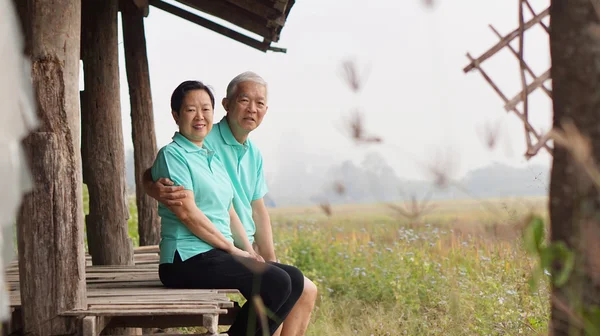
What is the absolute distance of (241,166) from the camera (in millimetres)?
4875

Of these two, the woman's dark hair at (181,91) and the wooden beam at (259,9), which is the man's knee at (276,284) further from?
the wooden beam at (259,9)

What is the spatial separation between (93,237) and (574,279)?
182 inches

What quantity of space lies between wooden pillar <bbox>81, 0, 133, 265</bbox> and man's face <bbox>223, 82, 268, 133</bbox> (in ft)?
5.70

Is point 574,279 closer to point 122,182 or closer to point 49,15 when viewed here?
point 49,15

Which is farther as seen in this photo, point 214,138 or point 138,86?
point 138,86

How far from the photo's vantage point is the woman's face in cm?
434

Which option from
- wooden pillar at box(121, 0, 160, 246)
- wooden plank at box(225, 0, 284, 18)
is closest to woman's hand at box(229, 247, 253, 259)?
wooden plank at box(225, 0, 284, 18)

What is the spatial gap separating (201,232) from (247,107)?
91 centimetres

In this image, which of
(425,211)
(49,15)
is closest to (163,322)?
(49,15)

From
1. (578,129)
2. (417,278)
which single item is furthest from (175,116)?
(417,278)

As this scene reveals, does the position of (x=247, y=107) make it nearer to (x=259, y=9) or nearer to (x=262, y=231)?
(x=262, y=231)

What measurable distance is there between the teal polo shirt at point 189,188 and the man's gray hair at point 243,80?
0.53 metres

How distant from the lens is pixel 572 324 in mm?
2285

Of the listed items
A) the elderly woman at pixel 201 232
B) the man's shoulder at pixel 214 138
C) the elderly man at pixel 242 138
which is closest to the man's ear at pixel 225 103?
the elderly man at pixel 242 138
